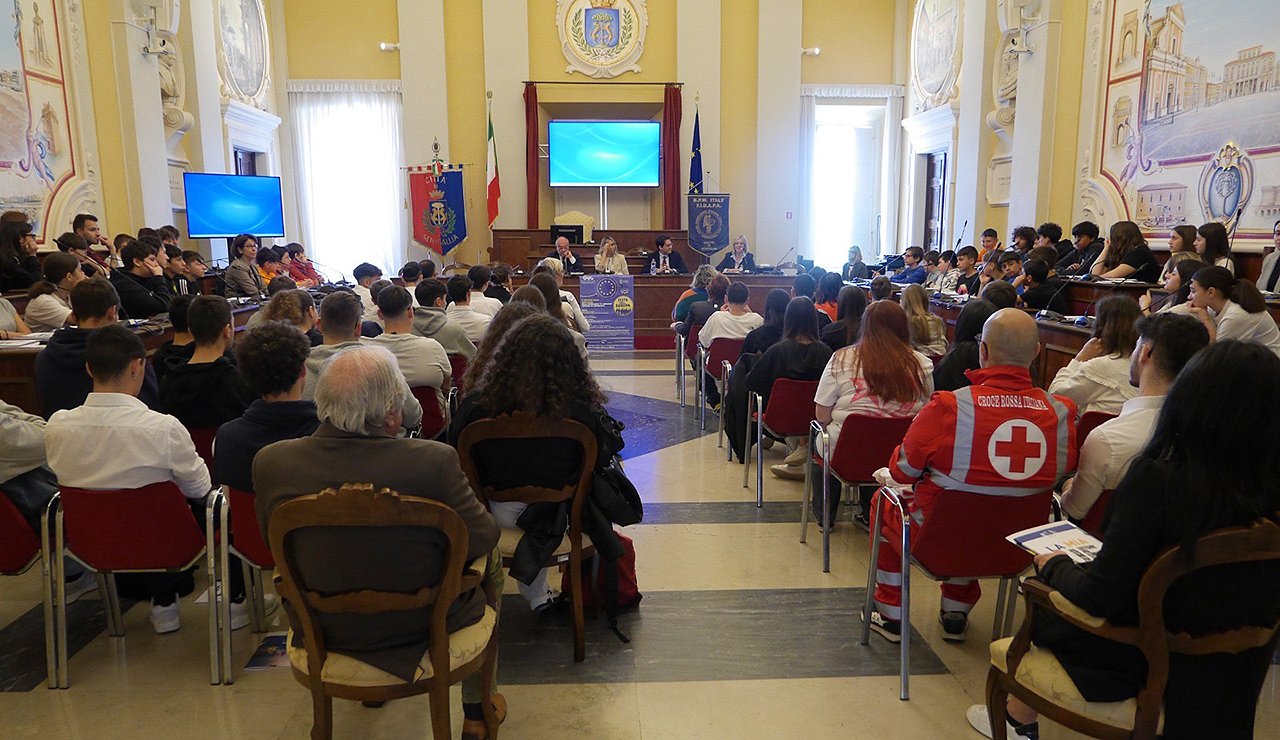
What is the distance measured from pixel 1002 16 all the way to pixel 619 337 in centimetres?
532

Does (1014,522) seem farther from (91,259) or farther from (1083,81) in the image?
(1083,81)

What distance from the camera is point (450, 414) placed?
13.7ft

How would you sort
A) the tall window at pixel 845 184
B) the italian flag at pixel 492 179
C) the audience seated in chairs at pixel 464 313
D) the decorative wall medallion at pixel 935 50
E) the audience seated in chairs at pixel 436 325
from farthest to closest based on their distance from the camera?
1. the tall window at pixel 845 184
2. the italian flag at pixel 492 179
3. the decorative wall medallion at pixel 935 50
4. the audience seated in chairs at pixel 464 313
5. the audience seated in chairs at pixel 436 325

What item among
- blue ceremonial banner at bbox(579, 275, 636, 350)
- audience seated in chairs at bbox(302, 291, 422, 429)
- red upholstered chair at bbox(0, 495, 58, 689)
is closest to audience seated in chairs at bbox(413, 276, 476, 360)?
audience seated in chairs at bbox(302, 291, 422, 429)

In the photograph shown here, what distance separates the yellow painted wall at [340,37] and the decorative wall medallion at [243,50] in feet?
1.76

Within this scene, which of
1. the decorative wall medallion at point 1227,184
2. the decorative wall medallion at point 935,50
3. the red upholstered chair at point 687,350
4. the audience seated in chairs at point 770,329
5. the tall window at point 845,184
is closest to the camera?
the audience seated in chairs at point 770,329

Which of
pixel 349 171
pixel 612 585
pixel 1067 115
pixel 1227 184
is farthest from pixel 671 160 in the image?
pixel 612 585

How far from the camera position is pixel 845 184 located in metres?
13.1

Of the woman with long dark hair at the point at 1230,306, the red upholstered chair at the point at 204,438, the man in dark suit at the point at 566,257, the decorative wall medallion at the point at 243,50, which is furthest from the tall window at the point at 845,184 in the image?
the red upholstered chair at the point at 204,438

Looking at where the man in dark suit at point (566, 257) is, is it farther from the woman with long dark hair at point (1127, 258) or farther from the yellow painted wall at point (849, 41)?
the woman with long dark hair at point (1127, 258)

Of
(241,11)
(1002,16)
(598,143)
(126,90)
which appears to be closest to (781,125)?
(598,143)

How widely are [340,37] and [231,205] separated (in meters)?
4.21

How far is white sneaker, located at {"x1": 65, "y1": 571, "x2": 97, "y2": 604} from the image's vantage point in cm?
309

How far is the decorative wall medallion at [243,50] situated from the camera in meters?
10.1
